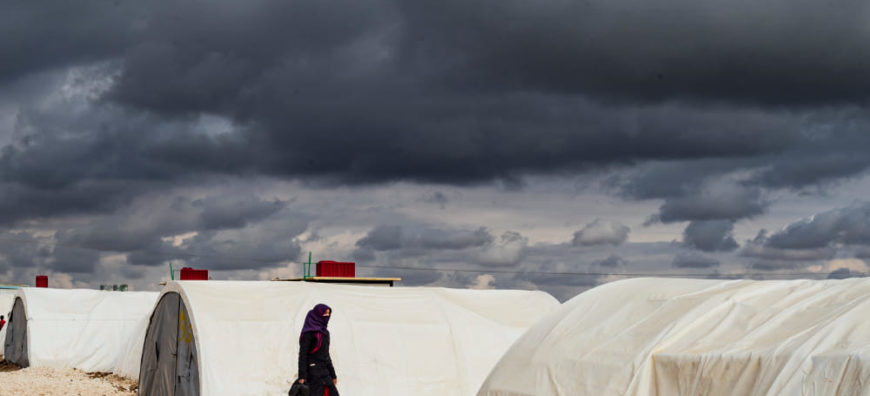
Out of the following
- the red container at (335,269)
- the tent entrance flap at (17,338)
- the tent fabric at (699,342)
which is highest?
the red container at (335,269)

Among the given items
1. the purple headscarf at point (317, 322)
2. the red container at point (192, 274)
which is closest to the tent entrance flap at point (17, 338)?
the red container at point (192, 274)

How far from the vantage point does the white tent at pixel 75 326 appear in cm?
2795

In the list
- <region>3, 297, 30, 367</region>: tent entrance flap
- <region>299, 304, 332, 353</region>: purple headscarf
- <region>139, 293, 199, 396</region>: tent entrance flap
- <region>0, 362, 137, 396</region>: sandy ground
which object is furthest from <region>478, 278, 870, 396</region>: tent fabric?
<region>3, 297, 30, 367</region>: tent entrance flap

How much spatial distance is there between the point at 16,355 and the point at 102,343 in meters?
4.24

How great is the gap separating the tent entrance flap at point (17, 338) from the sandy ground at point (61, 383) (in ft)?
7.18

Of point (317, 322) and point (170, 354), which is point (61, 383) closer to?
point (170, 354)

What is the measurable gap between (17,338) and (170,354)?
57.8 ft

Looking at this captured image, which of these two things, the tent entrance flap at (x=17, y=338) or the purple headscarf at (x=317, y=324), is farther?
the tent entrance flap at (x=17, y=338)

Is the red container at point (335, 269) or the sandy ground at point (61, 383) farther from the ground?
the red container at point (335, 269)

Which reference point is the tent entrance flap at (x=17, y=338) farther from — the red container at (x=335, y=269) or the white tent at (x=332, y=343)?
the white tent at (x=332, y=343)

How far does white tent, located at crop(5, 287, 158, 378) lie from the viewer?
27953mm

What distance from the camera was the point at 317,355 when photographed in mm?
12008

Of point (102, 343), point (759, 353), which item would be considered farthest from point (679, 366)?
point (102, 343)

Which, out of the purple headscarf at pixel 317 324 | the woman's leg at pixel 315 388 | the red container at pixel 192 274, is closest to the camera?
the woman's leg at pixel 315 388
